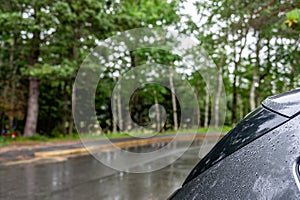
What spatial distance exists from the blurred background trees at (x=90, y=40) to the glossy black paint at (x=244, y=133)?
5.92 meters

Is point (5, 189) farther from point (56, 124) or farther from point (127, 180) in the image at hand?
point (56, 124)

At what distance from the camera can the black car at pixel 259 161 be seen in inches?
35.8

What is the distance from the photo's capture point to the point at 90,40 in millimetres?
13078

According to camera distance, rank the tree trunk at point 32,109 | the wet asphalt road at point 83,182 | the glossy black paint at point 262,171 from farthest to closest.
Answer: the tree trunk at point 32,109 < the wet asphalt road at point 83,182 < the glossy black paint at point 262,171

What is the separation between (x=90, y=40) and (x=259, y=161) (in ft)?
41.6

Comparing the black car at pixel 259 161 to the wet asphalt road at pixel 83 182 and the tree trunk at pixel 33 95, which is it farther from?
the tree trunk at pixel 33 95

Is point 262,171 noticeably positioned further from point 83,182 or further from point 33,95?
point 33,95

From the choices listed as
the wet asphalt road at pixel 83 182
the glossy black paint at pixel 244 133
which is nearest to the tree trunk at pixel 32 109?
the wet asphalt road at pixel 83 182

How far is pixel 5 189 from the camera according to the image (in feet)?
16.5

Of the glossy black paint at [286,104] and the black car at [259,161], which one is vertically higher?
the glossy black paint at [286,104]

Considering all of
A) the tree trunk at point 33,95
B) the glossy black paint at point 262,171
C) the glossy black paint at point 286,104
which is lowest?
the glossy black paint at point 262,171

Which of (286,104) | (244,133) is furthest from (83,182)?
(286,104)

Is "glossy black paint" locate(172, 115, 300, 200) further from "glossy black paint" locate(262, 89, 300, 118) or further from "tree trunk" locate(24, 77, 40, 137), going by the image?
"tree trunk" locate(24, 77, 40, 137)

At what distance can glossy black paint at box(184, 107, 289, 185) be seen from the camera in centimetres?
107
